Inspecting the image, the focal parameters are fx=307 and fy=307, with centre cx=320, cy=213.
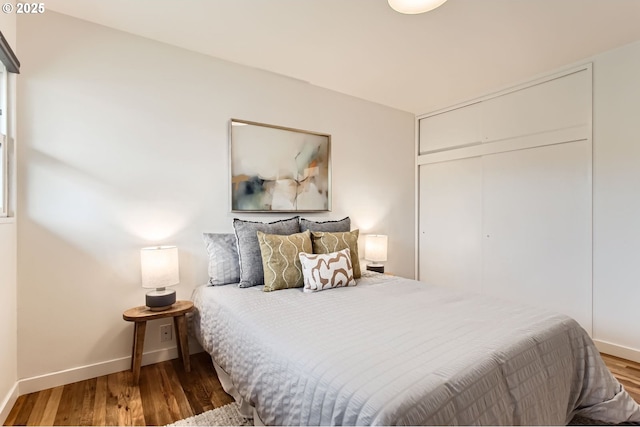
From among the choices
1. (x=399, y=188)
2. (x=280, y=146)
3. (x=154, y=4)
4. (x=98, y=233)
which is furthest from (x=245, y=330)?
(x=399, y=188)

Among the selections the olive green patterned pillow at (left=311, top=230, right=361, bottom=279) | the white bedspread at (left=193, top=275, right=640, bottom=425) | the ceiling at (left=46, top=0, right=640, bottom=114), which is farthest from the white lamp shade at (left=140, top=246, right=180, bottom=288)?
the ceiling at (left=46, top=0, right=640, bottom=114)

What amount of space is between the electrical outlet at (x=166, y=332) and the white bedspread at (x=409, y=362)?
2.11ft

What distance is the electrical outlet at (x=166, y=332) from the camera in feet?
7.83

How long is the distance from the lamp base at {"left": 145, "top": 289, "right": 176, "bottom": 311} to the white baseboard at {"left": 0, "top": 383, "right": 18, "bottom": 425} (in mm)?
808

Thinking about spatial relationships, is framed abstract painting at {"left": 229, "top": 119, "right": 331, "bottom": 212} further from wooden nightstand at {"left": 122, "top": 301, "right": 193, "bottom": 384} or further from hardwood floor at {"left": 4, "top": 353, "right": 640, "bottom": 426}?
hardwood floor at {"left": 4, "top": 353, "right": 640, "bottom": 426}

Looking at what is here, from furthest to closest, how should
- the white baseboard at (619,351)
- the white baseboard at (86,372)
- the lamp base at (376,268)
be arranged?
the lamp base at (376,268) < the white baseboard at (619,351) < the white baseboard at (86,372)

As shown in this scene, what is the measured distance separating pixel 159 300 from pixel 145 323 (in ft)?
0.54

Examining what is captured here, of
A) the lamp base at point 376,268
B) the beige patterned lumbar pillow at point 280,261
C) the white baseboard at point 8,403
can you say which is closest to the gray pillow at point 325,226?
the beige patterned lumbar pillow at point 280,261

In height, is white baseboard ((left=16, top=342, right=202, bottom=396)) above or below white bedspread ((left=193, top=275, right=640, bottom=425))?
below

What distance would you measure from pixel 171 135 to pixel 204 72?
62cm

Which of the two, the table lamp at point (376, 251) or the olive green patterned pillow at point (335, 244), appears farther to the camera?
the table lamp at point (376, 251)

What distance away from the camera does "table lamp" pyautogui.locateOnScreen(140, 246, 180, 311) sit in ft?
6.92

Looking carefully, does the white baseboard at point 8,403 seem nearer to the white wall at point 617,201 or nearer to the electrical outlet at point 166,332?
the electrical outlet at point 166,332

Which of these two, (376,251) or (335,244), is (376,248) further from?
(335,244)
